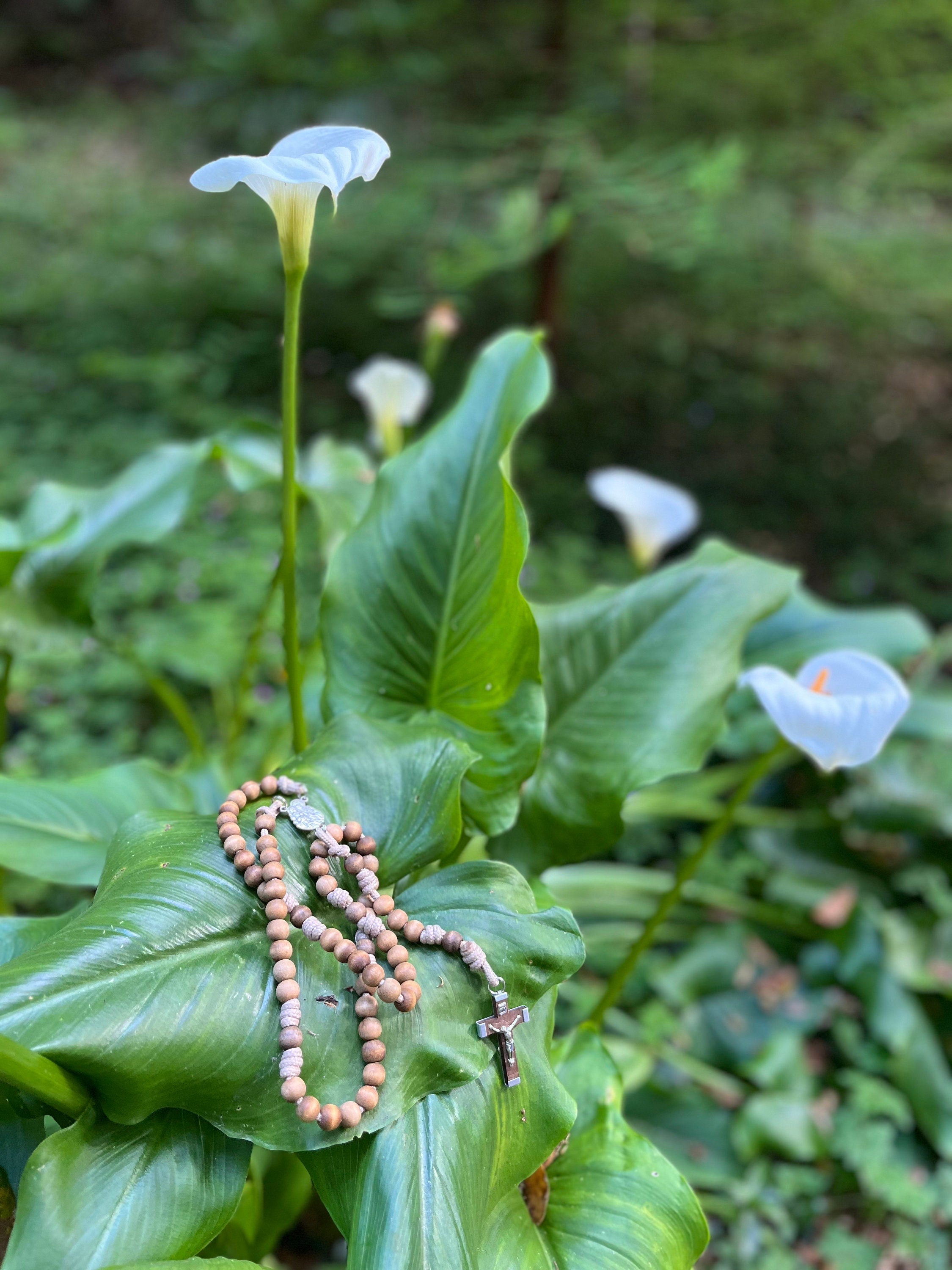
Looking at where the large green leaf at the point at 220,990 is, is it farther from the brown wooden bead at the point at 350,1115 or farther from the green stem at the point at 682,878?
the green stem at the point at 682,878

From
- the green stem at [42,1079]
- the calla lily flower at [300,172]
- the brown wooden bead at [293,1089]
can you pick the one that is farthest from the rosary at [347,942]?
the calla lily flower at [300,172]

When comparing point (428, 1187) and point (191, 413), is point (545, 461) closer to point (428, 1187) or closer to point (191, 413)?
point (191, 413)

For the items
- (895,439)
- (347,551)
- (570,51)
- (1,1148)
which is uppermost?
(570,51)

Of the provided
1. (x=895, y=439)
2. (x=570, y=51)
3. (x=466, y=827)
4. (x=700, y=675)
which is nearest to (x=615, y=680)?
(x=700, y=675)

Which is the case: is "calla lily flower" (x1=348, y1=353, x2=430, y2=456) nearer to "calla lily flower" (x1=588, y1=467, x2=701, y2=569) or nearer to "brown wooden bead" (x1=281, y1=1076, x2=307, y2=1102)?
"calla lily flower" (x1=588, y1=467, x2=701, y2=569)

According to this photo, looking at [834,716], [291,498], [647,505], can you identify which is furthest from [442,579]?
[647,505]

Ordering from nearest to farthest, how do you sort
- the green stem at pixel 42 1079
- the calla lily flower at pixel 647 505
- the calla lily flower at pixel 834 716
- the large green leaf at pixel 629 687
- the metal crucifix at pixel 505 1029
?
the green stem at pixel 42 1079
the metal crucifix at pixel 505 1029
the calla lily flower at pixel 834 716
the large green leaf at pixel 629 687
the calla lily flower at pixel 647 505

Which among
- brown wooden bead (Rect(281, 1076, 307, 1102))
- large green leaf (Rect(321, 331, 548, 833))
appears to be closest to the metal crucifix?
brown wooden bead (Rect(281, 1076, 307, 1102))
